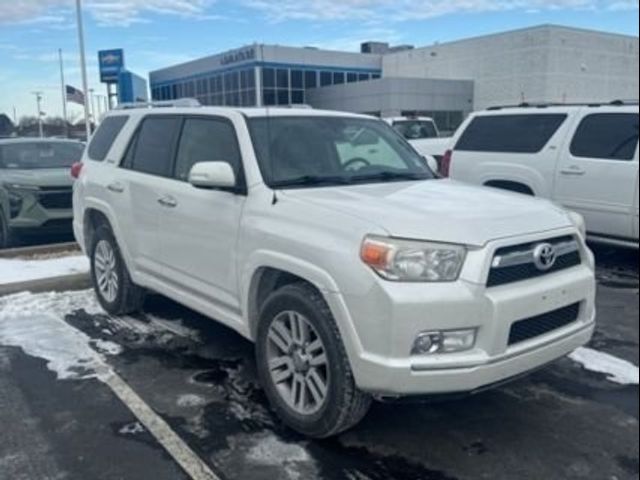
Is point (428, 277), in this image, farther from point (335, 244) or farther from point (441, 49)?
point (441, 49)

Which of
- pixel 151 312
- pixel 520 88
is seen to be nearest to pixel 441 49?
pixel 520 88

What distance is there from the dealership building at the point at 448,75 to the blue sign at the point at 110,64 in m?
15.5

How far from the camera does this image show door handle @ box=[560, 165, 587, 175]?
8039 mm

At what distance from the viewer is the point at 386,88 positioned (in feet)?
140

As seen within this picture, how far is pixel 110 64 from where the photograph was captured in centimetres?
2267

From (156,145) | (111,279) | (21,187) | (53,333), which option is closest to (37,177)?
(21,187)

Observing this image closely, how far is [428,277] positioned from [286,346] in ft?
3.35

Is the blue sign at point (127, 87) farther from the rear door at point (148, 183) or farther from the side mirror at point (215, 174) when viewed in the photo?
the side mirror at point (215, 174)

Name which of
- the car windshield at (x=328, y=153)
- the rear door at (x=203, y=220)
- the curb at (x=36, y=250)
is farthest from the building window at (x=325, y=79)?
the rear door at (x=203, y=220)

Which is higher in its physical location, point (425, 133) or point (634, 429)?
point (425, 133)

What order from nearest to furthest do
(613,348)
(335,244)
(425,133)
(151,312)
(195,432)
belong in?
(335,244)
(195,432)
(613,348)
(151,312)
(425,133)

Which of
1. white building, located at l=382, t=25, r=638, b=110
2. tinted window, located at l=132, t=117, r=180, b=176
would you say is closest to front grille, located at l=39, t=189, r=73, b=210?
tinted window, located at l=132, t=117, r=180, b=176

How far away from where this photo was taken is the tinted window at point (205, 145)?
14.7 feet

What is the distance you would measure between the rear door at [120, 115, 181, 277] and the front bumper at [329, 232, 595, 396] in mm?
2245
